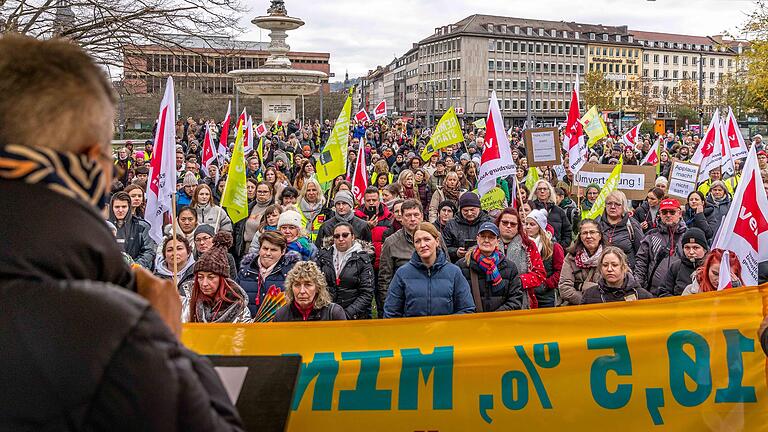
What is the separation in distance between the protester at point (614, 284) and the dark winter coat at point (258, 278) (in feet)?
7.92

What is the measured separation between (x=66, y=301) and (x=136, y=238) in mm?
7834

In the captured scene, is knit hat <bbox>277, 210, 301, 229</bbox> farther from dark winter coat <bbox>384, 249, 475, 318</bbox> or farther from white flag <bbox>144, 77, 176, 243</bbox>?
dark winter coat <bbox>384, 249, 475, 318</bbox>

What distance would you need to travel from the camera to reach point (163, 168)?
7.09 m

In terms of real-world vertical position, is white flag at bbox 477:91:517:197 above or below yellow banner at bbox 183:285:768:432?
above

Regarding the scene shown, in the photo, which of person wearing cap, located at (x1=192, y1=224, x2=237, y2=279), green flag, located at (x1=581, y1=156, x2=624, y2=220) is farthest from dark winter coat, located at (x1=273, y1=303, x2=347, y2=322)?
green flag, located at (x1=581, y1=156, x2=624, y2=220)

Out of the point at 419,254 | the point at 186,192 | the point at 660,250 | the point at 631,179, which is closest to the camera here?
the point at 419,254

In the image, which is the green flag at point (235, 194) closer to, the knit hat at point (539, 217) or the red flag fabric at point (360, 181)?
the red flag fabric at point (360, 181)

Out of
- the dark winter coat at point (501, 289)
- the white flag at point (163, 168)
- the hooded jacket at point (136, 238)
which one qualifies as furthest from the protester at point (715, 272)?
the hooded jacket at point (136, 238)

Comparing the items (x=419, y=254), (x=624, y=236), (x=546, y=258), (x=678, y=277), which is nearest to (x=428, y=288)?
(x=419, y=254)

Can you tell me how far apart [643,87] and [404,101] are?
4444 cm

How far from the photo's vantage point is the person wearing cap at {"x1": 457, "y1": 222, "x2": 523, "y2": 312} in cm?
640

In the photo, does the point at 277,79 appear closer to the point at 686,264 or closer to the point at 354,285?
the point at 354,285

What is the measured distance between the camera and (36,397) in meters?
1.33

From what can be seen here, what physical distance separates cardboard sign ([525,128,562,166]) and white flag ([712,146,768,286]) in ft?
19.1
